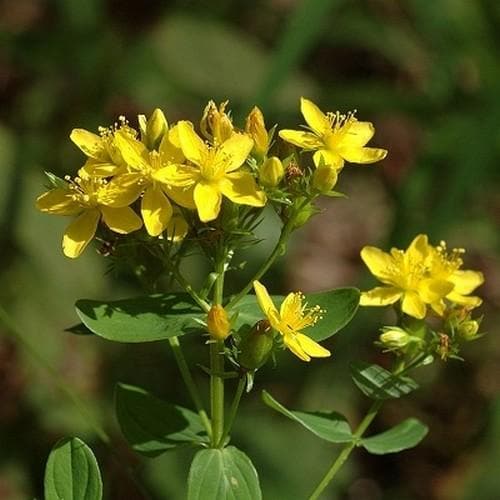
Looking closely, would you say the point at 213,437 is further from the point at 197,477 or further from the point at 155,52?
the point at 155,52

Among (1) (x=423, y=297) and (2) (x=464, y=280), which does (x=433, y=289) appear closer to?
(1) (x=423, y=297)

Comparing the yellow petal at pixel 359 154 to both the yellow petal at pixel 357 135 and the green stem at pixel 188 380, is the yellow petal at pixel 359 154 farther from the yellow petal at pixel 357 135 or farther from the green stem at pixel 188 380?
the green stem at pixel 188 380

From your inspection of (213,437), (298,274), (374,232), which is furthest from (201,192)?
(374,232)

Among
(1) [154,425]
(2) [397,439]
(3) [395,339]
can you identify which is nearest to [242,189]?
(3) [395,339]

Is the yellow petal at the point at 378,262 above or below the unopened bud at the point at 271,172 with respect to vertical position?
below

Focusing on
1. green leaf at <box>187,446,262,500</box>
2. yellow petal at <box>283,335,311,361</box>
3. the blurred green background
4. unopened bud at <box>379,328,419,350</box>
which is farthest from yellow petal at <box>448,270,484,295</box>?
the blurred green background

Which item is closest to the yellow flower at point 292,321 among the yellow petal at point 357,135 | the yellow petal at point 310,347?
the yellow petal at point 310,347
